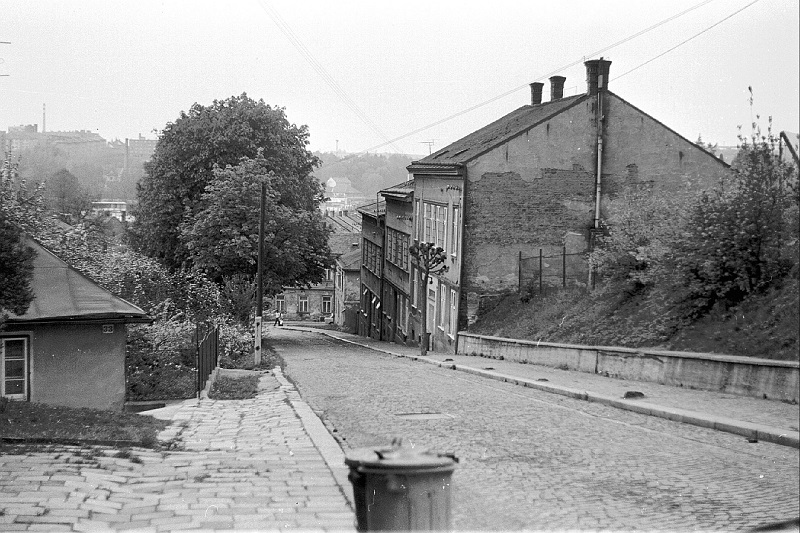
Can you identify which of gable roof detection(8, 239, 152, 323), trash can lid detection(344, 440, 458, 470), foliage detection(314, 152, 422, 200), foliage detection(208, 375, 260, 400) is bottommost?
foliage detection(208, 375, 260, 400)

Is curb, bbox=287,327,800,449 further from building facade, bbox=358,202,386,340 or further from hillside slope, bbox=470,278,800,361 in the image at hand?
building facade, bbox=358,202,386,340

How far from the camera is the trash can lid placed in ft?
15.3

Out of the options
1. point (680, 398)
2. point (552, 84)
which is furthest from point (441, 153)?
point (680, 398)

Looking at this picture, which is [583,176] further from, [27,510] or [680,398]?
[27,510]

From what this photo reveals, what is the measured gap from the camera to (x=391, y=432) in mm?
11039

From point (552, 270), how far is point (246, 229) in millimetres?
13552

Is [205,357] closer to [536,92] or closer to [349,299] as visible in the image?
[536,92]

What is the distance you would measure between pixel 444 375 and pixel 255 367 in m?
6.35

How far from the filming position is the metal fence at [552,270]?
30578 millimetres

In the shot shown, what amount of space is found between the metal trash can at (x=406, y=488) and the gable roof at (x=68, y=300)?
1226cm

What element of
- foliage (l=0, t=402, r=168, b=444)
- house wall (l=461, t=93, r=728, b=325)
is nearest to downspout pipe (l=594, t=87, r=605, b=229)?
house wall (l=461, t=93, r=728, b=325)

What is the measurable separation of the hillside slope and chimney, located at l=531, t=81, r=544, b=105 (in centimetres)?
1191

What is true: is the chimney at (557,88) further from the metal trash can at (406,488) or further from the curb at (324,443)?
the metal trash can at (406,488)

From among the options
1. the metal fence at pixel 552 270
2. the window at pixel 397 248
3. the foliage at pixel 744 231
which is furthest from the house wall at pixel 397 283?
the foliage at pixel 744 231
